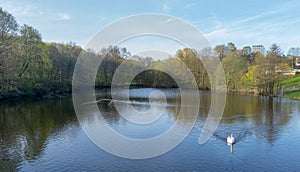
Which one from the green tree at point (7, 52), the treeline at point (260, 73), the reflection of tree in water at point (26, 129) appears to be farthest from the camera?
the treeline at point (260, 73)

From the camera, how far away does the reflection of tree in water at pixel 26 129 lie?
17.0 m

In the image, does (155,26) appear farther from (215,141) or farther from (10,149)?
(10,149)

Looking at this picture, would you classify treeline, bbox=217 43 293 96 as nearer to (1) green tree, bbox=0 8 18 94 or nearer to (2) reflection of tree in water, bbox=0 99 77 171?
(2) reflection of tree in water, bbox=0 99 77 171

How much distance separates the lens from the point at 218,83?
Answer: 66.9m

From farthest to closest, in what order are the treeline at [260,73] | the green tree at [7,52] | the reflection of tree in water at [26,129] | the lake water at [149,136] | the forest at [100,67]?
1. the treeline at [260,73]
2. the forest at [100,67]
3. the green tree at [7,52]
4. the reflection of tree in water at [26,129]
5. the lake water at [149,136]

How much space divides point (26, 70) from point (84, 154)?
3630 centimetres

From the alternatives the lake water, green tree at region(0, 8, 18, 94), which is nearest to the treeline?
the lake water

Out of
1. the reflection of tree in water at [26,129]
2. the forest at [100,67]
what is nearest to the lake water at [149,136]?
the reflection of tree in water at [26,129]

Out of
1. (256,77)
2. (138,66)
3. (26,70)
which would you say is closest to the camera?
(26,70)

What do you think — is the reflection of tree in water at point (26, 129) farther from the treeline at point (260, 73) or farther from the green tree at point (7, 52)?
the treeline at point (260, 73)

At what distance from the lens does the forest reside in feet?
142

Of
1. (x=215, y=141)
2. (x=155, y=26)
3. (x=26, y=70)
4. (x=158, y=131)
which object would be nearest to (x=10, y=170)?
(x=158, y=131)

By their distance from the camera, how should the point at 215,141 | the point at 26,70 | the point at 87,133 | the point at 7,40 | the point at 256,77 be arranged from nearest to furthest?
1. the point at 215,141
2. the point at 87,133
3. the point at 7,40
4. the point at 26,70
5. the point at 256,77

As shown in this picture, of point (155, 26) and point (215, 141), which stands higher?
point (155, 26)
